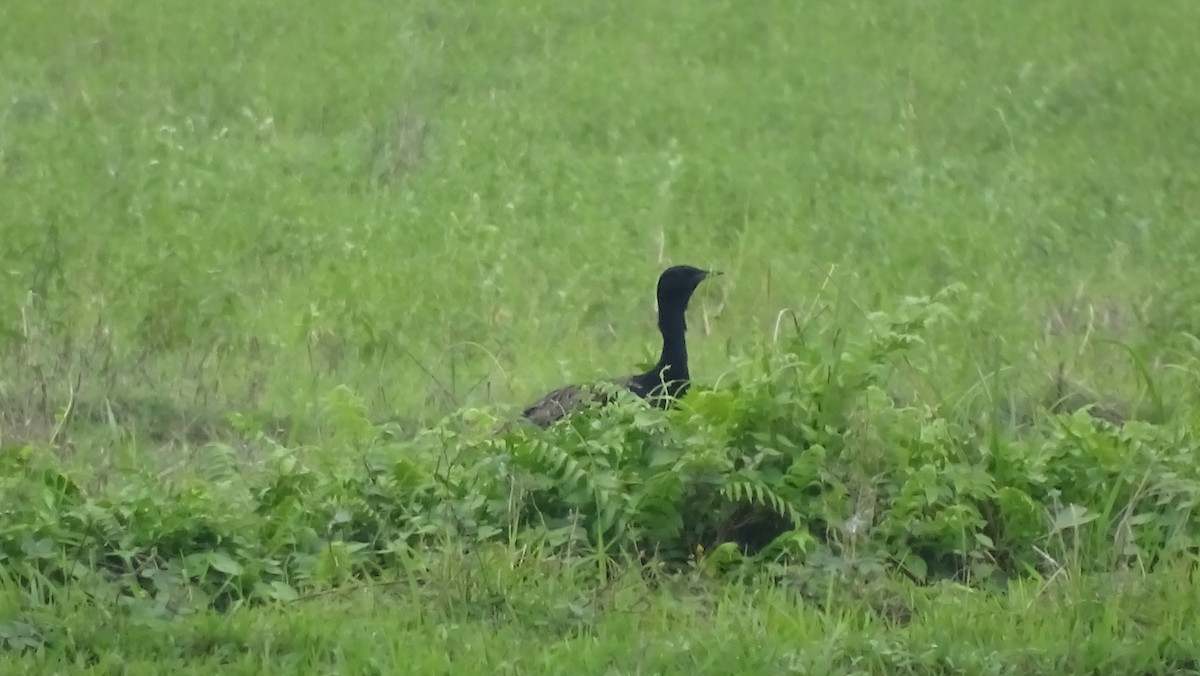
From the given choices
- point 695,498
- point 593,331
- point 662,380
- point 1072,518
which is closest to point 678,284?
point 662,380

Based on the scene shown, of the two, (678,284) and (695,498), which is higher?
(678,284)

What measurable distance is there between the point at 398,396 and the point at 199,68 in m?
9.07

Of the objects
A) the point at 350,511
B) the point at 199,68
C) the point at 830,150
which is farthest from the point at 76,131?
the point at 350,511

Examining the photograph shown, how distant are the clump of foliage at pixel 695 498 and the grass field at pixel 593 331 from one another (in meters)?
0.02

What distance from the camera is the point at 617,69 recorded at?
1758 cm

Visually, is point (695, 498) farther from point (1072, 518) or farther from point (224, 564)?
point (224, 564)

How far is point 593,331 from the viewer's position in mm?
10750

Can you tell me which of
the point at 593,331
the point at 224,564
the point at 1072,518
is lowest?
the point at 593,331

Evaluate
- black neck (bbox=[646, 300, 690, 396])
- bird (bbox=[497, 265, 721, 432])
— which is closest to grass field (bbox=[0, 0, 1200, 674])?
bird (bbox=[497, 265, 721, 432])

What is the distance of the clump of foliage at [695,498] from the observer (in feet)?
19.6

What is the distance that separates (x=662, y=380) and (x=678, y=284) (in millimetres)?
1007

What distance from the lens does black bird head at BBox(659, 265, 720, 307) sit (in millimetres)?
8609

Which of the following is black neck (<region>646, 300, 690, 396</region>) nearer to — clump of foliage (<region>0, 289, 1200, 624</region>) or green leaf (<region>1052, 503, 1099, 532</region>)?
clump of foliage (<region>0, 289, 1200, 624</region>)

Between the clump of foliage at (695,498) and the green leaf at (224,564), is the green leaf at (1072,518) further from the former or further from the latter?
the green leaf at (224,564)
